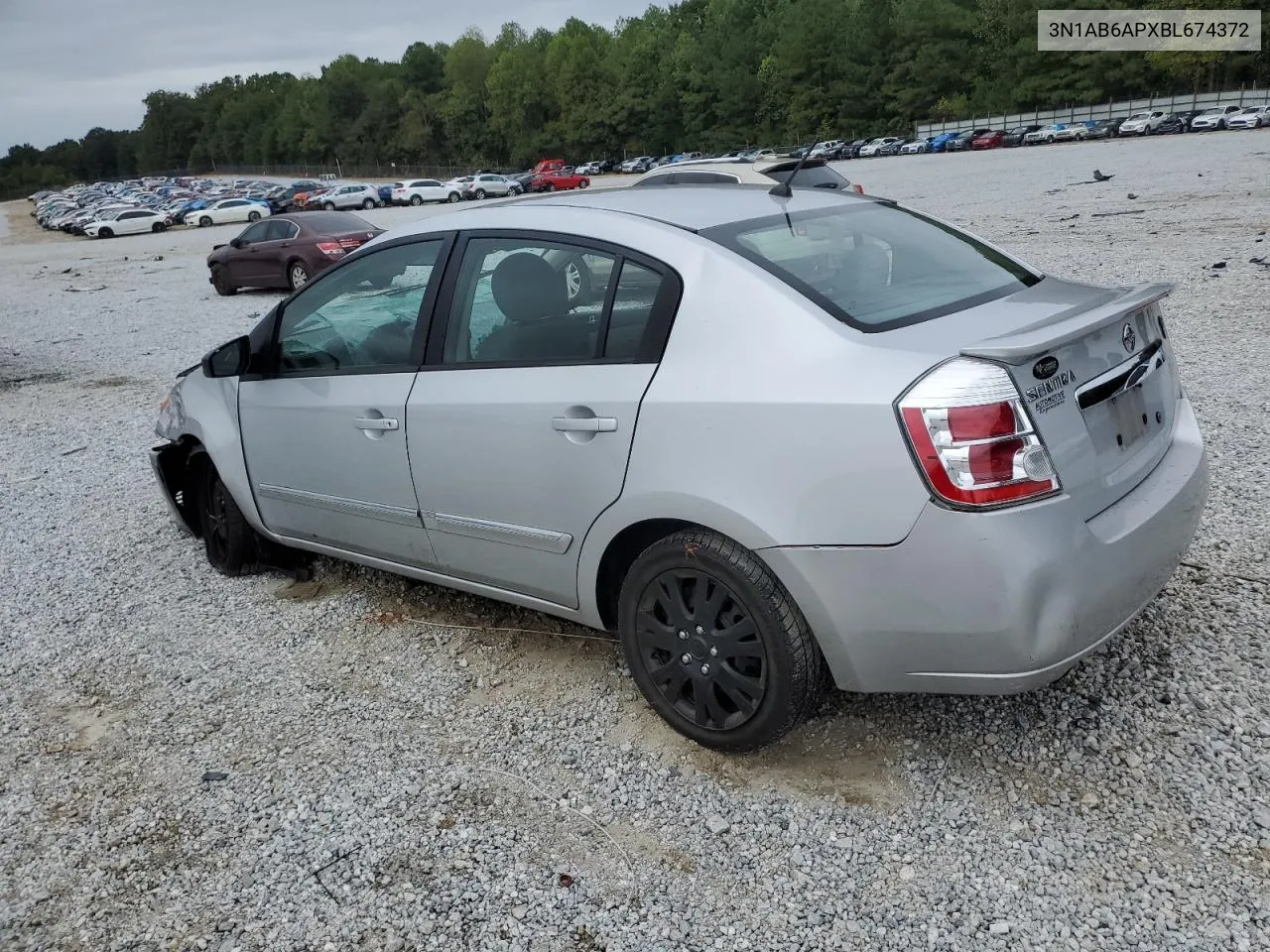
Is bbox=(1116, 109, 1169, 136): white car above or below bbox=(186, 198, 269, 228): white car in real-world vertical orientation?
below

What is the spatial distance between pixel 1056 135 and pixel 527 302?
2487 inches

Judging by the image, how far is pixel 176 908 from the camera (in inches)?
111

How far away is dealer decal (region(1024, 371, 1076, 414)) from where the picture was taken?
2.63m

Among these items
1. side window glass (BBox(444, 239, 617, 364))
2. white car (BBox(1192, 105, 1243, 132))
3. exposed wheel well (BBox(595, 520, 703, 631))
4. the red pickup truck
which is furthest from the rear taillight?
white car (BBox(1192, 105, 1243, 132))

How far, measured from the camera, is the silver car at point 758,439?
8.59ft

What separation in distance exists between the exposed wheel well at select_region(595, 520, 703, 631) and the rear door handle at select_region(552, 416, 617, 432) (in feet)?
1.01

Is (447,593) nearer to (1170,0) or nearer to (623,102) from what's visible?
(1170,0)

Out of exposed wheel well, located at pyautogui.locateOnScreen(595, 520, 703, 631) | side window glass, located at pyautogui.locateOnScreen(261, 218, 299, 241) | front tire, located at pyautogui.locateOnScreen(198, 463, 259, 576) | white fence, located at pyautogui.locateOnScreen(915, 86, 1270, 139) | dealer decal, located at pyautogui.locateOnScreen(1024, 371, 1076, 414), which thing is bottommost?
front tire, located at pyautogui.locateOnScreen(198, 463, 259, 576)

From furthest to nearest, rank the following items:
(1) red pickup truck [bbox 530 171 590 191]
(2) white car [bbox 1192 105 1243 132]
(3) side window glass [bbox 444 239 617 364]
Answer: (2) white car [bbox 1192 105 1243 132], (1) red pickup truck [bbox 530 171 590 191], (3) side window glass [bbox 444 239 617 364]

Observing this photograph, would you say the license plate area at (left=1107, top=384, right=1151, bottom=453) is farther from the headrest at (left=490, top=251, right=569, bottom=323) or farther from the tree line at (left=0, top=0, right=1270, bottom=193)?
the tree line at (left=0, top=0, right=1270, bottom=193)

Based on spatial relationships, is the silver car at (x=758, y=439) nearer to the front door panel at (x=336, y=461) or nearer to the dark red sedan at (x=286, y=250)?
the front door panel at (x=336, y=461)

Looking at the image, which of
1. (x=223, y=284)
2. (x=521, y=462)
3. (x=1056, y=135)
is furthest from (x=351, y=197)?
(x=521, y=462)

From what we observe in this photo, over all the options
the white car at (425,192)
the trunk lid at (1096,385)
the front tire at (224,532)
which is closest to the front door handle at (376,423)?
the front tire at (224,532)

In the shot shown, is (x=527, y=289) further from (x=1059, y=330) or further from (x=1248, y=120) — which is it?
(x=1248, y=120)
